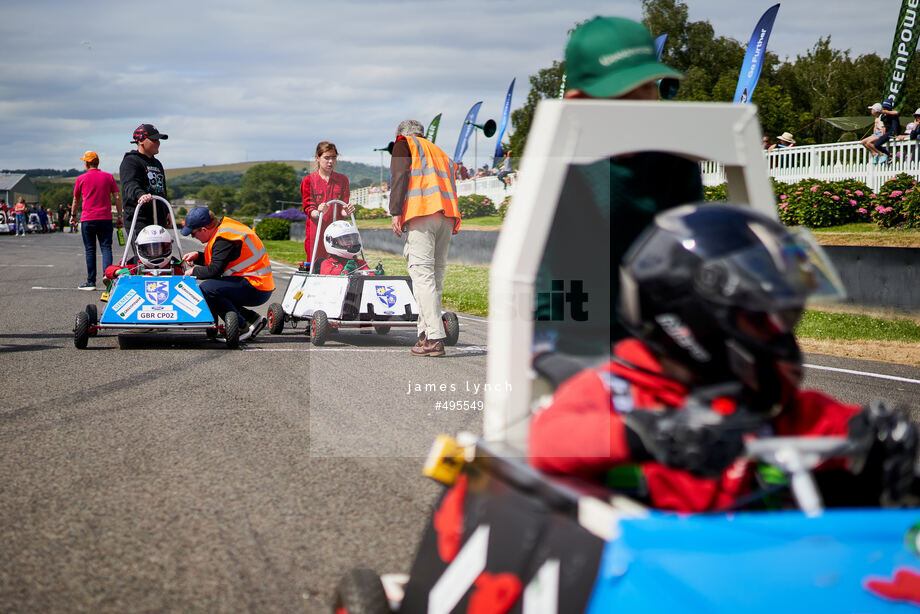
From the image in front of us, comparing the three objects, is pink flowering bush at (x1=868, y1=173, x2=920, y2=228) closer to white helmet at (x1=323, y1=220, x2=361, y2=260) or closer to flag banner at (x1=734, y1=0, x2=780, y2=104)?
white helmet at (x1=323, y1=220, x2=361, y2=260)

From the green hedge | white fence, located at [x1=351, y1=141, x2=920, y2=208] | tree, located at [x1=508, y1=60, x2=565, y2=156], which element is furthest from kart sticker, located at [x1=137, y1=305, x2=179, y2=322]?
tree, located at [x1=508, y1=60, x2=565, y2=156]

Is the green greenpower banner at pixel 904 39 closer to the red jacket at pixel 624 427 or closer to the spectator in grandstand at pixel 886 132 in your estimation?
the spectator in grandstand at pixel 886 132

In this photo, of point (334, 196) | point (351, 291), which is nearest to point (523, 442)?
point (351, 291)

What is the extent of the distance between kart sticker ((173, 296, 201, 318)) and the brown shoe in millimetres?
2070

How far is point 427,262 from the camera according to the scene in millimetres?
8102

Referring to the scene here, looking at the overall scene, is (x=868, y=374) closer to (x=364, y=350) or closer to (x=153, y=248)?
(x=364, y=350)

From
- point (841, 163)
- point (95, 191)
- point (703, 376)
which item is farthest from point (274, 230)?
point (703, 376)

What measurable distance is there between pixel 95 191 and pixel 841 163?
15605 mm

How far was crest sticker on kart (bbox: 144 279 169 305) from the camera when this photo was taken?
850cm

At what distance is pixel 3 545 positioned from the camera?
3311 millimetres

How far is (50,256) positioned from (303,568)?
86.0ft

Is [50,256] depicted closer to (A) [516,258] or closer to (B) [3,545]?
(B) [3,545]

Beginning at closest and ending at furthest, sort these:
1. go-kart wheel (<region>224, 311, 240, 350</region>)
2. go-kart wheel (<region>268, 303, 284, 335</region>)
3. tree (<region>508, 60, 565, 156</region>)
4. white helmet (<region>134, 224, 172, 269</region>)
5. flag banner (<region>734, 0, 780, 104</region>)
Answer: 1. go-kart wheel (<region>224, 311, 240, 350</region>)
2. white helmet (<region>134, 224, 172, 269</region>)
3. go-kart wheel (<region>268, 303, 284, 335</region>)
4. flag banner (<region>734, 0, 780, 104</region>)
5. tree (<region>508, 60, 565, 156</region>)

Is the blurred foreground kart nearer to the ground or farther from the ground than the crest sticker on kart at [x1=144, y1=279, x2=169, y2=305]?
farther from the ground
